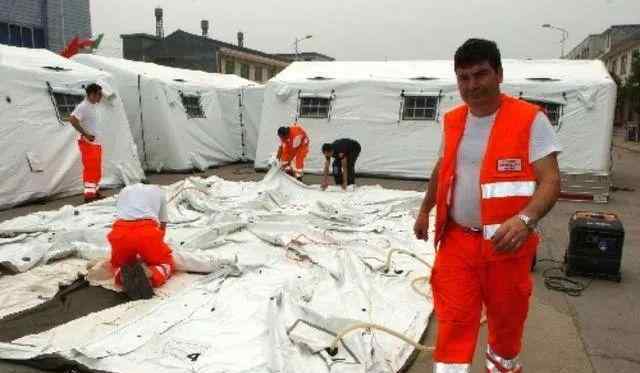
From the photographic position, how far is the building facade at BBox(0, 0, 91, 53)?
17.9 m

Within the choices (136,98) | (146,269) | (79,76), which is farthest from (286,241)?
(136,98)

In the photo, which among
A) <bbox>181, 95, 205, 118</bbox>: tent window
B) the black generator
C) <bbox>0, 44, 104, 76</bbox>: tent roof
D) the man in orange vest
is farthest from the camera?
<bbox>181, 95, 205, 118</bbox>: tent window

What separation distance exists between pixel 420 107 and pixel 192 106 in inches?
220

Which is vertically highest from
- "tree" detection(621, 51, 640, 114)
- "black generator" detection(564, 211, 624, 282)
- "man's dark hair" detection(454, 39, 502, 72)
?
"tree" detection(621, 51, 640, 114)

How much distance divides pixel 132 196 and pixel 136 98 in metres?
8.22

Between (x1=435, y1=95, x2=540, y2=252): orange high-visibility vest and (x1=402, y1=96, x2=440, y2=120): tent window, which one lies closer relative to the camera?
(x1=435, y1=95, x2=540, y2=252): orange high-visibility vest

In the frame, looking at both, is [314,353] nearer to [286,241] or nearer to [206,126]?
[286,241]

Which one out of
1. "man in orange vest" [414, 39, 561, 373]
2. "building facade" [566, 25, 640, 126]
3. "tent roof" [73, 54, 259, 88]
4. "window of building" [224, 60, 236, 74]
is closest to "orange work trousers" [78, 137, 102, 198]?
"tent roof" [73, 54, 259, 88]

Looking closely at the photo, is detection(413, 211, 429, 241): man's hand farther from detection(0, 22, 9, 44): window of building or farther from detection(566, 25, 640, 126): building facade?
detection(566, 25, 640, 126): building facade

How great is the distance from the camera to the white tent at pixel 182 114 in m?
11.9

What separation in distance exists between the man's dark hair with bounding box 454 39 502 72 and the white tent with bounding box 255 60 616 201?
8487 millimetres

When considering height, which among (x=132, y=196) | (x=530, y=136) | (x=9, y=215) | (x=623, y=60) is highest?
(x=623, y=60)

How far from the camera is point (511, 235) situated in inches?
79.1

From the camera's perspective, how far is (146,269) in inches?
168
